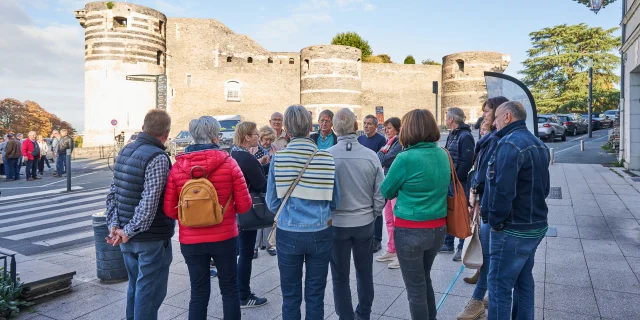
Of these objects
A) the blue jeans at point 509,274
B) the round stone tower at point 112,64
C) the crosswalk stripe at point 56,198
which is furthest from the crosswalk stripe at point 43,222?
the round stone tower at point 112,64

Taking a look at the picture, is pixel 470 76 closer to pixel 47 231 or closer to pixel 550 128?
pixel 550 128

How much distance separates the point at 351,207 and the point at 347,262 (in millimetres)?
420

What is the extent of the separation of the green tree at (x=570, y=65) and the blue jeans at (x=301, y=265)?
1618 inches

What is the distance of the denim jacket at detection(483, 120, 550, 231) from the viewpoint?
2986 millimetres

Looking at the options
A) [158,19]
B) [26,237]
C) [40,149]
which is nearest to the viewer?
[26,237]

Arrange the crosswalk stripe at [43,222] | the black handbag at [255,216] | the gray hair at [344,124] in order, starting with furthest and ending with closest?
1. the crosswalk stripe at [43,222]
2. the black handbag at [255,216]
3. the gray hair at [344,124]

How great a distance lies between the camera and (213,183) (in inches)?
124

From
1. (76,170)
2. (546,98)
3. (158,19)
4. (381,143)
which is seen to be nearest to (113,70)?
(158,19)

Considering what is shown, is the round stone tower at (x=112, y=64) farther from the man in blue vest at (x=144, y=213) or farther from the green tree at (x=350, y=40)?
the man in blue vest at (x=144, y=213)

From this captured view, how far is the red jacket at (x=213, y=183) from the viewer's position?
3.13m

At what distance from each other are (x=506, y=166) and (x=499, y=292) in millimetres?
905

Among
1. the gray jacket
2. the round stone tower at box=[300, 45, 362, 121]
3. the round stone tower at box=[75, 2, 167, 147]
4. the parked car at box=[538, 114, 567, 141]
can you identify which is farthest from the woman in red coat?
the round stone tower at box=[300, 45, 362, 121]

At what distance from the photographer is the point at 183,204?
3.01 meters

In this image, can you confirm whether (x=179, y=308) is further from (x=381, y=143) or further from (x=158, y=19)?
(x=158, y=19)
